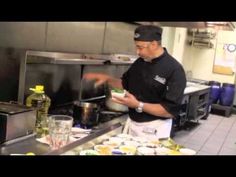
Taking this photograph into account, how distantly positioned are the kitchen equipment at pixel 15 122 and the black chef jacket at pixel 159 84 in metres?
0.92

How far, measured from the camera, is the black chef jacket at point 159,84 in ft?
7.75

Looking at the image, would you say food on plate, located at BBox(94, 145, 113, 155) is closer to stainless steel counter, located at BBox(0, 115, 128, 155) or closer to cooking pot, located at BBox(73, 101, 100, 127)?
stainless steel counter, located at BBox(0, 115, 128, 155)

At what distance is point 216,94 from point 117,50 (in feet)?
14.8

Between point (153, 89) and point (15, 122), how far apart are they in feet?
3.63

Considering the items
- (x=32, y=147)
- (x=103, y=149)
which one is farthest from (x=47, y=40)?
(x=103, y=149)

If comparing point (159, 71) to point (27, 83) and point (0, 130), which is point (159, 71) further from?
point (0, 130)

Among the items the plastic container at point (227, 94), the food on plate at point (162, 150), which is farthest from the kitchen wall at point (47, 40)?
the plastic container at point (227, 94)

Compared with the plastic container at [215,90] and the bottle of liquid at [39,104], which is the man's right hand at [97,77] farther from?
the plastic container at [215,90]

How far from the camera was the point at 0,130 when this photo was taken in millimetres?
1660

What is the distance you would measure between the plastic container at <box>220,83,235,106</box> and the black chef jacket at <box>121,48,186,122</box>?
18.1 feet

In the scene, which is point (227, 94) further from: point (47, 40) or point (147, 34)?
point (47, 40)

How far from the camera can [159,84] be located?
7.91ft
